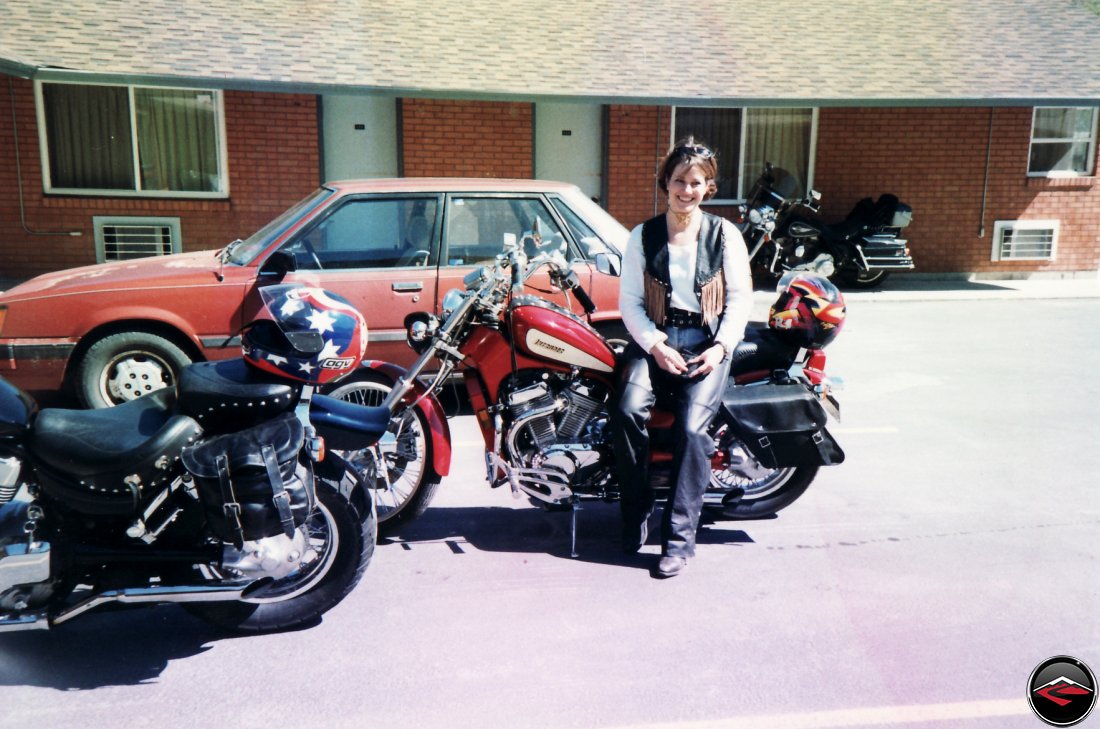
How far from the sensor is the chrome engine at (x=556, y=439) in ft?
15.6

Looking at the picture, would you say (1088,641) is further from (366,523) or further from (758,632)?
(366,523)

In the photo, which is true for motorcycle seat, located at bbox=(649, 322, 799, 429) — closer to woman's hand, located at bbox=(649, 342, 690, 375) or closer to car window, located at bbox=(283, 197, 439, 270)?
woman's hand, located at bbox=(649, 342, 690, 375)

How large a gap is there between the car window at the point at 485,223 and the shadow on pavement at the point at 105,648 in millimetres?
3335

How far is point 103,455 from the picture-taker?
137 inches

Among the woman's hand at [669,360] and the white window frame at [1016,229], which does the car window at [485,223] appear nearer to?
the woman's hand at [669,360]

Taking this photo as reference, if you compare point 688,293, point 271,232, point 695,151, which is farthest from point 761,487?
point 271,232

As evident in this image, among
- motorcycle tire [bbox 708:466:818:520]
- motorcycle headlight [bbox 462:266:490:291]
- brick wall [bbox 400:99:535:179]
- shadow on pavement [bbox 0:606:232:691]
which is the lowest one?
shadow on pavement [bbox 0:606:232:691]

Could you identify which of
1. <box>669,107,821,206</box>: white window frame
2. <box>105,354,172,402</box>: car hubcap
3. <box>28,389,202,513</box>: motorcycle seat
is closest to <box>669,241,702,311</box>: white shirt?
<box>28,389,202,513</box>: motorcycle seat

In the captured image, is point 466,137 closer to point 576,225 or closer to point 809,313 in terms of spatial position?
point 576,225

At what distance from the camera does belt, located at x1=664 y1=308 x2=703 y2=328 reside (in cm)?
476

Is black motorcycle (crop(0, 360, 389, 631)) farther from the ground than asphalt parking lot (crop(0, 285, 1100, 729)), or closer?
farther from the ground

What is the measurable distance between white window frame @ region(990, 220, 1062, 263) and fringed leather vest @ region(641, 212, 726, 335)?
38.6 ft

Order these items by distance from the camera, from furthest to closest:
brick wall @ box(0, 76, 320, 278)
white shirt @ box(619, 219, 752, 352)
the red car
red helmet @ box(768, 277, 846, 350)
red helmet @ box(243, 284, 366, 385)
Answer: brick wall @ box(0, 76, 320, 278) < the red car < red helmet @ box(768, 277, 846, 350) < white shirt @ box(619, 219, 752, 352) < red helmet @ box(243, 284, 366, 385)

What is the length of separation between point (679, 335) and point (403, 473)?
1.58 meters
